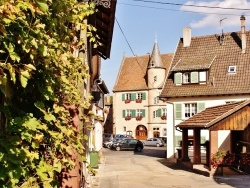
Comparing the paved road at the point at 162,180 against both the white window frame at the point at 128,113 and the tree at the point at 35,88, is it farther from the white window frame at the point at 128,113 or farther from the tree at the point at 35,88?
the white window frame at the point at 128,113

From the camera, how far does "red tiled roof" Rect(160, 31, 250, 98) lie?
100 feet

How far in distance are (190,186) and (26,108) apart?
13369mm

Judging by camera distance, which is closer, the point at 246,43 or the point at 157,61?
the point at 246,43

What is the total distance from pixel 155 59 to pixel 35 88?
52.1 meters

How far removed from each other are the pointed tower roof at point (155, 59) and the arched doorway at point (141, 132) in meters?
9.47

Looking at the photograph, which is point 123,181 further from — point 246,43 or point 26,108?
point 246,43

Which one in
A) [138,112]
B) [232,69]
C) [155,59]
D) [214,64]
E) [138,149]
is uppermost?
[155,59]

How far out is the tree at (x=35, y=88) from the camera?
273cm

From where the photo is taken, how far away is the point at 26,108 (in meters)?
3.43

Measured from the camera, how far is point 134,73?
5744 centimetres

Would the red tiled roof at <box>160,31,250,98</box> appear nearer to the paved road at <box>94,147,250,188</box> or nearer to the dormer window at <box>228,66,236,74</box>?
the dormer window at <box>228,66,236,74</box>

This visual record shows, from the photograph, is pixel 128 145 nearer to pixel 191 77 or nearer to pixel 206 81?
pixel 191 77

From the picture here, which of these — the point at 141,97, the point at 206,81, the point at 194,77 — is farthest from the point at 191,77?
the point at 141,97

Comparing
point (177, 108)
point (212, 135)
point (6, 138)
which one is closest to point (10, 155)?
point (6, 138)
